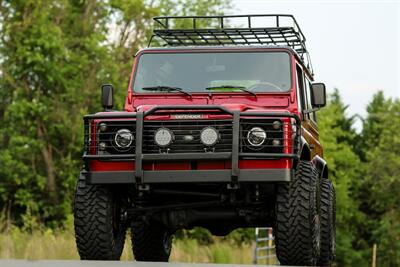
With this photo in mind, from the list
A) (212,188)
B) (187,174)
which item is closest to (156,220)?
(212,188)

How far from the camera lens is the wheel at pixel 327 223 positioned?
38.2 feet

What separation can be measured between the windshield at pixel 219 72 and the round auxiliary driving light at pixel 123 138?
1.52 m

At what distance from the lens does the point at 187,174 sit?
9.18 m

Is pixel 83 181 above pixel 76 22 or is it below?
below

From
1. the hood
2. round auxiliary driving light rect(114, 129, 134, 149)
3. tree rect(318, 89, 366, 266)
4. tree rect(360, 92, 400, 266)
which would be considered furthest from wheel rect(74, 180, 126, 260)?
tree rect(360, 92, 400, 266)

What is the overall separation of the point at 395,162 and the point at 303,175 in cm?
4932

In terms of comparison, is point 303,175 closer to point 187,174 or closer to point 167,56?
point 187,174

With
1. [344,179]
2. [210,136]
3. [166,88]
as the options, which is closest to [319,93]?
[166,88]

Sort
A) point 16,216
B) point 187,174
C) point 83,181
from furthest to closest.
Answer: point 16,216 → point 83,181 → point 187,174

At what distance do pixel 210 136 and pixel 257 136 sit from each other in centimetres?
45

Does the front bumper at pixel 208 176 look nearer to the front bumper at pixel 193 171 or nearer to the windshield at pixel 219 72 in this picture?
the front bumper at pixel 193 171

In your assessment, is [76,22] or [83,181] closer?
[83,181]

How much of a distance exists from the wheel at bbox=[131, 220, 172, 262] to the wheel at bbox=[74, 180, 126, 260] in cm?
224

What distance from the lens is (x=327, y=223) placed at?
1162 centimetres
